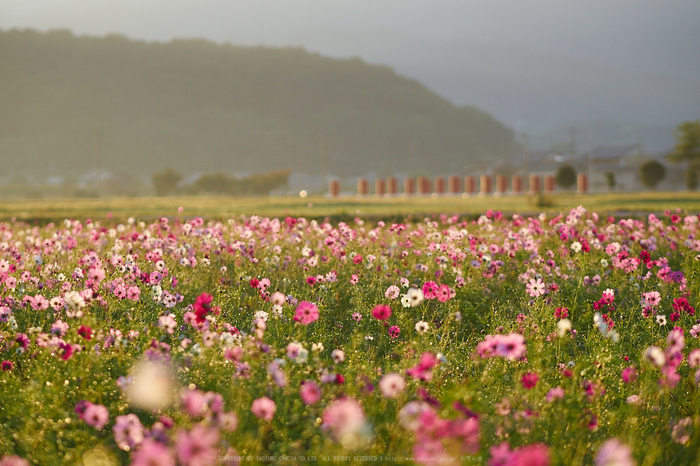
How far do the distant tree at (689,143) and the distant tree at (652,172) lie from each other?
4620mm

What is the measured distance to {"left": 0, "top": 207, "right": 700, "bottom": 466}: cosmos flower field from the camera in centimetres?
246

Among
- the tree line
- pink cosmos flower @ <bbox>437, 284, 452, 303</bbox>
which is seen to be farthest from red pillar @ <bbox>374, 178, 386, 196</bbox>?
pink cosmos flower @ <bbox>437, 284, 452, 303</bbox>

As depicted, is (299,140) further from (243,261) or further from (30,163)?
(243,261)

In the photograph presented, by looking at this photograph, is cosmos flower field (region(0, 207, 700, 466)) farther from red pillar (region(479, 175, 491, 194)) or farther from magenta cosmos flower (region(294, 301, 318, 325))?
red pillar (region(479, 175, 491, 194))

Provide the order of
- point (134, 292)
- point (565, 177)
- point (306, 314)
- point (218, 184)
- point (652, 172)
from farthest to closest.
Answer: point (218, 184) < point (652, 172) < point (565, 177) < point (134, 292) < point (306, 314)

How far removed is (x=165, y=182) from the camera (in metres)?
63.2

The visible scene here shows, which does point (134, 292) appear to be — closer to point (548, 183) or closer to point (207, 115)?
point (548, 183)

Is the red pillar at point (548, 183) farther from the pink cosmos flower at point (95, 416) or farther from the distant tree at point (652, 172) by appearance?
the pink cosmos flower at point (95, 416)

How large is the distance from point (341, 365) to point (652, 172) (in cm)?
5500

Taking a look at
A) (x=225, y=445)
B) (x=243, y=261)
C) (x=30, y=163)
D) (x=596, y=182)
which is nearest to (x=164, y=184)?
(x=596, y=182)

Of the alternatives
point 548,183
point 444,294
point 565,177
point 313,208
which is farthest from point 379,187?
point 444,294

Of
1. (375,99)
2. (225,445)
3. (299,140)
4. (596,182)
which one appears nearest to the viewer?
(225,445)

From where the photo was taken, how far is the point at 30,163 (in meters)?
122

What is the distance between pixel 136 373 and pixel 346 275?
2.92 m
